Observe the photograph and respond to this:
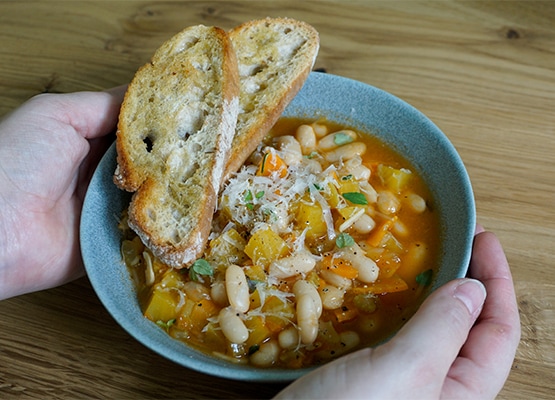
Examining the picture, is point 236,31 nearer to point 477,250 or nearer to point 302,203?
point 302,203

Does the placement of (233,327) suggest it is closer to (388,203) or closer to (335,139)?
(388,203)

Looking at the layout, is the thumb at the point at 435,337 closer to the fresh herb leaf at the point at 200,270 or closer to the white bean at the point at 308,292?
the white bean at the point at 308,292

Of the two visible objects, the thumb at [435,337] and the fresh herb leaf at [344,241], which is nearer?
the thumb at [435,337]

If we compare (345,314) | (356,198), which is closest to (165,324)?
(345,314)

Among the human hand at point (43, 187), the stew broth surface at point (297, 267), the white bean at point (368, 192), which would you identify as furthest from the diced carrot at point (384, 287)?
→ the human hand at point (43, 187)

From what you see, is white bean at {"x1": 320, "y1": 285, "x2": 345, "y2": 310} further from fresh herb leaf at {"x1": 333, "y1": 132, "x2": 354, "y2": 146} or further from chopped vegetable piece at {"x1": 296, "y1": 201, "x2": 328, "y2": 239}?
fresh herb leaf at {"x1": 333, "y1": 132, "x2": 354, "y2": 146}

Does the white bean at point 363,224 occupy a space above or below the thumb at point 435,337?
below
